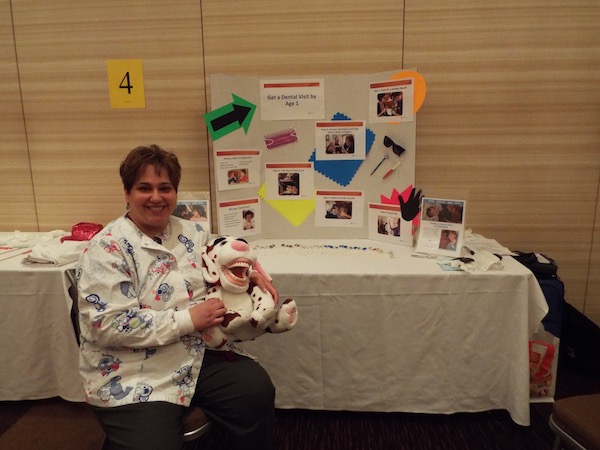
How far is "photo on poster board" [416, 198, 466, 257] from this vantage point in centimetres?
175

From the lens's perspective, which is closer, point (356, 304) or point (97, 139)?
point (356, 304)

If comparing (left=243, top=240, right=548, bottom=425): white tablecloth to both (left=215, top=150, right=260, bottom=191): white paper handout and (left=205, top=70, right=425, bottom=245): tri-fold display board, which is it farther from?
(left=215, top=150, right=260, bottom=191): white paper handout

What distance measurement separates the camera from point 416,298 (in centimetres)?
162

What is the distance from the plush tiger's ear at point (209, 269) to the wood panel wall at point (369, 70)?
102cm

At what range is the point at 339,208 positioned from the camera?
2.07m

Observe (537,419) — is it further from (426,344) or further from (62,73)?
(62,73)

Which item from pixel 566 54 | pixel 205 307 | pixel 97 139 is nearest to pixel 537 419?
pixel 205 307

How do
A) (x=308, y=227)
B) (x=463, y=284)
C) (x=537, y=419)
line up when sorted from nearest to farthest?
(x=463, y=284), (x=537, y=419), (x=308, y=227)

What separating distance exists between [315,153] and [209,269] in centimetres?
99

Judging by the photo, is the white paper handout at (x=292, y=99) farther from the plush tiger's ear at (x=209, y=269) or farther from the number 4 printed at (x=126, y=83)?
the plush tiger's ear at (x=209, y=269)

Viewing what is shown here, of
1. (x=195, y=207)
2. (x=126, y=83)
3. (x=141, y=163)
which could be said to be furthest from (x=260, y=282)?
(x=126, y=83)

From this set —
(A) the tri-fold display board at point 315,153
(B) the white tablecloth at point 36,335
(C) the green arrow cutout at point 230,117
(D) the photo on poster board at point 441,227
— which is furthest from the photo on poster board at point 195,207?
(D) the photo on poster board at point 441,227

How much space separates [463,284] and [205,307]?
99 centimetres

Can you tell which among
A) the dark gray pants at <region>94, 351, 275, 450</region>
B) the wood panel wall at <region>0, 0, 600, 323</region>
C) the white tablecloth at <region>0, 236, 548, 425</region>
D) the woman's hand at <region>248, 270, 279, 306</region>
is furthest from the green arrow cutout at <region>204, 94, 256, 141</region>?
the dark gray pants at <region>94, 351, 275, 450</region>
